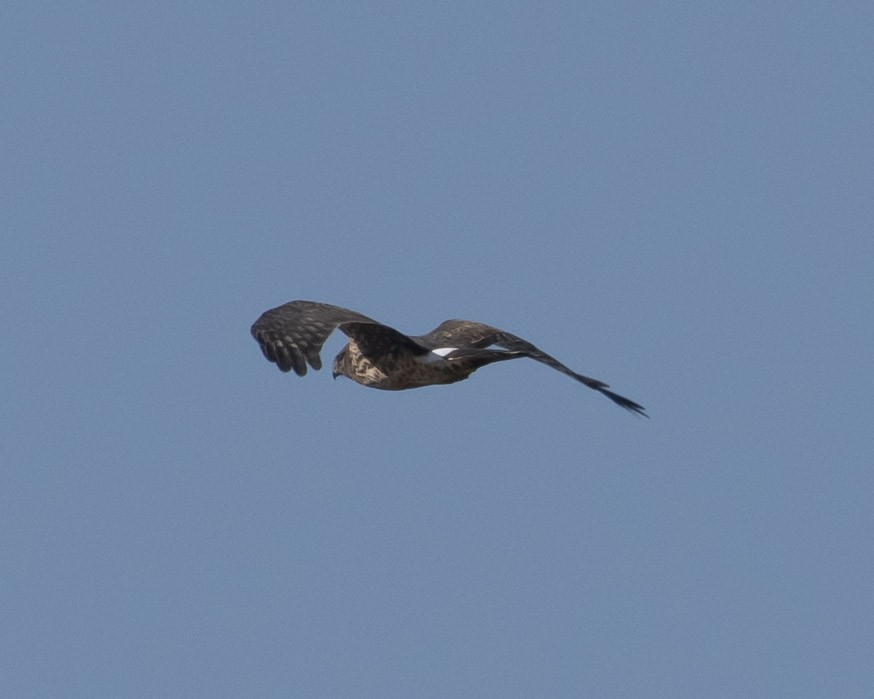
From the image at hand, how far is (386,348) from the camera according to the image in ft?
65.3

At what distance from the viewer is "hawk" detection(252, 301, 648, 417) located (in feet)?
57.4

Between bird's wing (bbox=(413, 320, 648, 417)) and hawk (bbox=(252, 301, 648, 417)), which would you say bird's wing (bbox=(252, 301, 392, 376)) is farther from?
bird's wing (bbox=(413, 320, 648, 417))

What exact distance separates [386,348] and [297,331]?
240 centimetres

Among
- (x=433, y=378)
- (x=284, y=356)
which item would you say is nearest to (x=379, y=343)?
(x=433, y=378)

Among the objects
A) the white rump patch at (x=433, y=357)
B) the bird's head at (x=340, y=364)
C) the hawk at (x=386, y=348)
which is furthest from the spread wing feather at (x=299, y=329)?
the bird's head at (x=340, y=364)

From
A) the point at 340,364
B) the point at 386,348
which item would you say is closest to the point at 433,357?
the point at 386,348

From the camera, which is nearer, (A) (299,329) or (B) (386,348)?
(A) (299,329)

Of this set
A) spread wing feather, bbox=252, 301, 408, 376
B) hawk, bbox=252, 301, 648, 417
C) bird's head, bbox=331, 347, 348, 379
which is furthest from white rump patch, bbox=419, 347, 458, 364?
bird's head, bbox=331, 347, 348, 379

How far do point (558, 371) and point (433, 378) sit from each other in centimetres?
252

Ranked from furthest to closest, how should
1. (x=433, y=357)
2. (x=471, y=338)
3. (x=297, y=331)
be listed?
(x=471, y=338), (x=433, y=357), (x=297, y=331)

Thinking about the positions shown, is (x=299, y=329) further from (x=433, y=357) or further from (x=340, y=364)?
(x=340, y=364)

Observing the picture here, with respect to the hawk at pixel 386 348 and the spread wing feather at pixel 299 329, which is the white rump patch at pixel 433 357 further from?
the spread wing feather at pixel 299 329

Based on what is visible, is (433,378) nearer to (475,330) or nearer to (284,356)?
Answer: (475,330)

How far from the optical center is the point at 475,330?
2134cm
